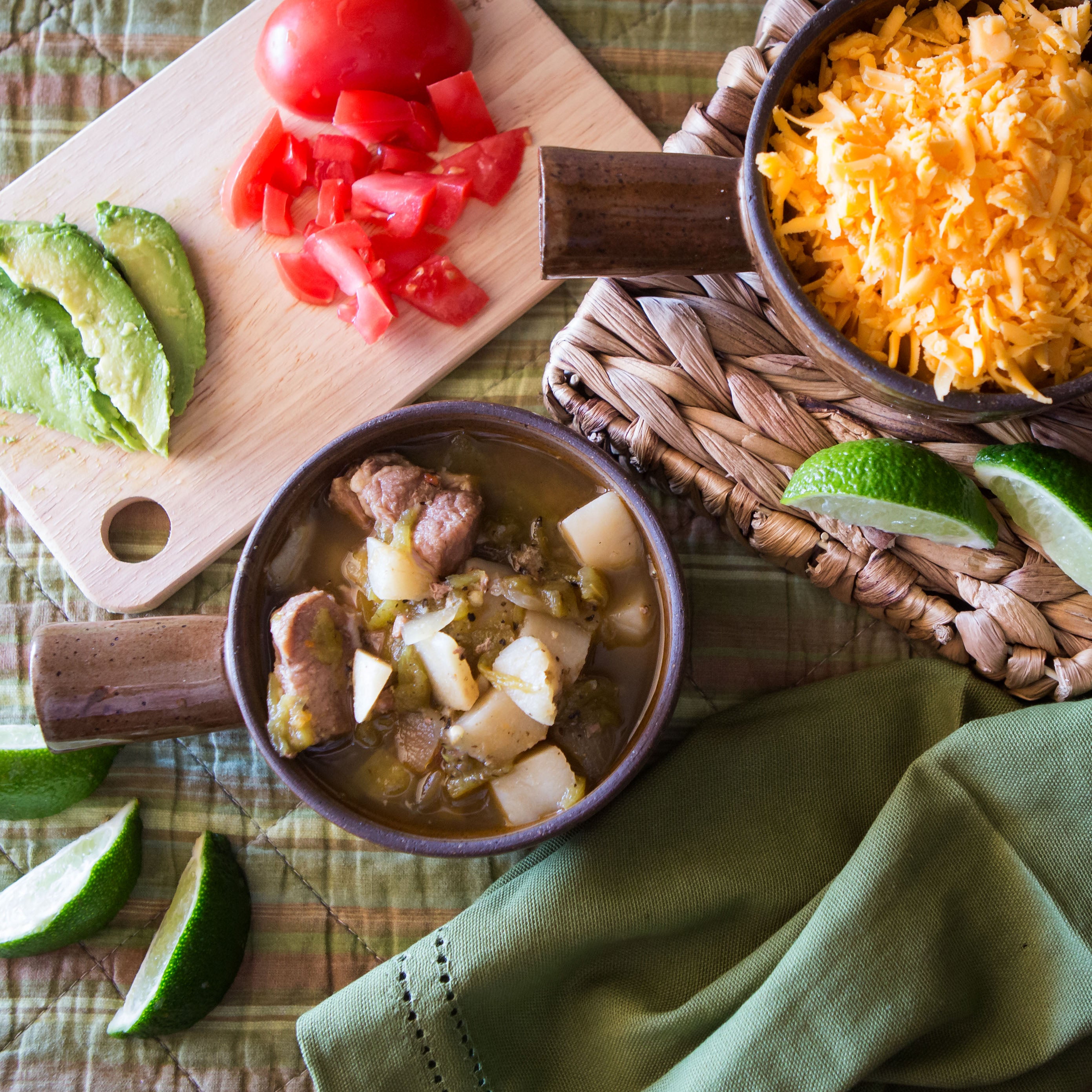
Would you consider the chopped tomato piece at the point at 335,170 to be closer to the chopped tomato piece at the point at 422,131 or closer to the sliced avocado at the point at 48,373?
the chopped tomato piece at the point at 422,131

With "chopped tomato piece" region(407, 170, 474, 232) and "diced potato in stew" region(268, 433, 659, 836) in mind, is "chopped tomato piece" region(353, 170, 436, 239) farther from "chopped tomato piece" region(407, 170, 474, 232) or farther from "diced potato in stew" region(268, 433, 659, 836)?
"diced potato in stew" region(268, 433, 659, 836)

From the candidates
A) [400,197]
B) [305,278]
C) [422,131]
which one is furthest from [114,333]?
[422,131]

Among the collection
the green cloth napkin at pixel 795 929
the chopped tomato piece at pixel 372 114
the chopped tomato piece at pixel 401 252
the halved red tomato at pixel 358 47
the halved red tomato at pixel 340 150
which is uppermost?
the halved red tomato at pixel 358 47

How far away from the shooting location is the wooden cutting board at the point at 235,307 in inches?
78.5

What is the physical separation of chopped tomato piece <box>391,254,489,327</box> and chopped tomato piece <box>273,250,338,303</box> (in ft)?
0.48

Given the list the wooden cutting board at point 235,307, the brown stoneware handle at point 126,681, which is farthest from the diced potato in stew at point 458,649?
the wooden cutting board at point 235,307

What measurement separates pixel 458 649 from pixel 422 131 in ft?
3.59

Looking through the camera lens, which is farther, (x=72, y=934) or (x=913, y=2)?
(x=72, y=934)

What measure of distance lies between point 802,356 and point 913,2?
0.58 metres

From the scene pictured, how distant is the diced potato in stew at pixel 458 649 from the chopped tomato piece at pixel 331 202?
60cm

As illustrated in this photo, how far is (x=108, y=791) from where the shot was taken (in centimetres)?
204

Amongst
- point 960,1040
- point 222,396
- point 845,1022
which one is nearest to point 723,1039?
point 845,1022

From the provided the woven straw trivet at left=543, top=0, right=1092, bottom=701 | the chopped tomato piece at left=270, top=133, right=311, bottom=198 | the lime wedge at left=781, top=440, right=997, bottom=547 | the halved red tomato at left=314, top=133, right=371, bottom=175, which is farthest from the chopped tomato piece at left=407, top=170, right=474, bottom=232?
the lime wedge at left=781, top=440, right=997, bottom=547

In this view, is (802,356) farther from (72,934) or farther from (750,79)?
(72,934)
